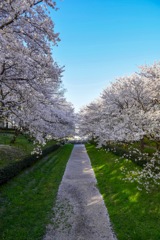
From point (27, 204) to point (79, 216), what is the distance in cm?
311

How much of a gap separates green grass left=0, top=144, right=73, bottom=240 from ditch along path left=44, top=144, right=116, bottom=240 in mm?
481

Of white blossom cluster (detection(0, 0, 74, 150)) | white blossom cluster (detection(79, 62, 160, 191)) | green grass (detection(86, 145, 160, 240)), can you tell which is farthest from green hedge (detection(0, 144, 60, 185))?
white blossom cluster (detection(79, 62, 160, 191))

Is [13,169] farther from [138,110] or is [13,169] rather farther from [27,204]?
[138,110]

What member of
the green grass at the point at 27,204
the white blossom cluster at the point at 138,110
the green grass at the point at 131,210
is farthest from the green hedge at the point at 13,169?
the white blossom cluster at the point at 138,110

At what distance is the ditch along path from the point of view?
838cm

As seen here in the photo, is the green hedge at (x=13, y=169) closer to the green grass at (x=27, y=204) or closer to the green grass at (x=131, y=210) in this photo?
the green grass at (x=27, y=204)

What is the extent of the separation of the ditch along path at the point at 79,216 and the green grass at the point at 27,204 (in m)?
0.48

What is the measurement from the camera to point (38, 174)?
725 inches

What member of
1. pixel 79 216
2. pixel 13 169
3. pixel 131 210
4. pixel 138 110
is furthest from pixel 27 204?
pixel 138 110

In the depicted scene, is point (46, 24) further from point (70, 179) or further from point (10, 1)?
point (70, 179)

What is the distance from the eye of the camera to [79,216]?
10.2 metres

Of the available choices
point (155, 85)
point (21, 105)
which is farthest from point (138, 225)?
point (155, 85)

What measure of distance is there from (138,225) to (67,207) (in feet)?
12.6

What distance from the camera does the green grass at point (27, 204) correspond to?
8.51 metres
